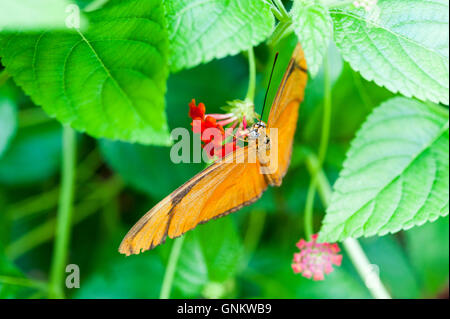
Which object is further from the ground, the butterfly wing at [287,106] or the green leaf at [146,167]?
the green leaf at [146,167]

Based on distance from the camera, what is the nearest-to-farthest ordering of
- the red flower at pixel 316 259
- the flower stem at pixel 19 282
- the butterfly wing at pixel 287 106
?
1. the butterfly wing at pixel 287 106
2. the red flower at pixel 316 259
3. the flower stem at pixel 19 282

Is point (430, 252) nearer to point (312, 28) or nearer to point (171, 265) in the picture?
point (171, 265)

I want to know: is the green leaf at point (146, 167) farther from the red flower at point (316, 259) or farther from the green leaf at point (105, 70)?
the green leaf at point (105, 70)

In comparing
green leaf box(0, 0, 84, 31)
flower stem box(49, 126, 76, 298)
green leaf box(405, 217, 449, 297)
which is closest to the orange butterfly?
green leaf box(0, 0, 84, 31)

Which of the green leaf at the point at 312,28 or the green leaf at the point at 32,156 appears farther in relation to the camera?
the green leaf at the point at 32,156

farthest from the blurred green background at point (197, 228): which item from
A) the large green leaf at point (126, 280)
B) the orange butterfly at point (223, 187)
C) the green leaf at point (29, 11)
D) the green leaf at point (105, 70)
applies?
the green leaf at point (29, 11)

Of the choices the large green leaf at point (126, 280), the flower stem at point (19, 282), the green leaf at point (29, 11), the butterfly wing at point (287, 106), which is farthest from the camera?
the large green leaf at point (126, 280)

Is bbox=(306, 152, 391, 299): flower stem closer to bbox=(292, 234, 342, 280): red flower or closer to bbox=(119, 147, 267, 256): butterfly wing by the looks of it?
bbox=(292, 234, 342, 280): red flower
